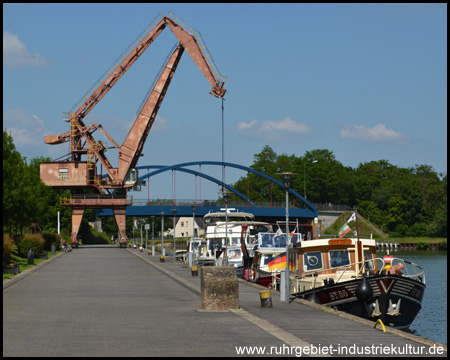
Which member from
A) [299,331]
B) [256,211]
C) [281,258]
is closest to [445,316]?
[281,258]

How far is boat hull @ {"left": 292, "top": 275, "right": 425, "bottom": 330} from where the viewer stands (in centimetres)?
2523

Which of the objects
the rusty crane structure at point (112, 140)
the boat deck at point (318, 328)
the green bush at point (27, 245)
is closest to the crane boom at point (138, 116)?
the rusty crane structure at point (112, 140)

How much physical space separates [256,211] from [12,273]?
87947 millimetres

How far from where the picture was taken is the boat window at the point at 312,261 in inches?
1212

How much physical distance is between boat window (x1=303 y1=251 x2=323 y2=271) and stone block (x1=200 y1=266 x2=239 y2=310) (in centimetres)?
950

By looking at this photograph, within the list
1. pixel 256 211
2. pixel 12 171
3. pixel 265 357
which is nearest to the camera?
pixel 265 357

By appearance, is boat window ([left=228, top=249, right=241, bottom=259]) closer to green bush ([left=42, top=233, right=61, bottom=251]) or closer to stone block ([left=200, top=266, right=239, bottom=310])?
green bush ([left=42, top=233, right=61, bottom=251])

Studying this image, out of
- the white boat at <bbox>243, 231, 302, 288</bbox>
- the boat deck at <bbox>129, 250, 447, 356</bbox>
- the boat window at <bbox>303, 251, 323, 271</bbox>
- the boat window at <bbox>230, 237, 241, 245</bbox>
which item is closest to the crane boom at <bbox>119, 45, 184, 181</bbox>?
Answer: the boat window at <bbox>230, 237, 241, 245</bbox>

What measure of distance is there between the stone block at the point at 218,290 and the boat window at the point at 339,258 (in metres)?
9.98

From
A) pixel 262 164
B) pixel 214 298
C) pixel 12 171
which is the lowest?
pixel 214 298

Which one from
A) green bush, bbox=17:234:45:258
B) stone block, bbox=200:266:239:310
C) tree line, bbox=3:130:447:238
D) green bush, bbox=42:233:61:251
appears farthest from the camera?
tree line, bbox=3:130:447:238

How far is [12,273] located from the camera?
124 feet

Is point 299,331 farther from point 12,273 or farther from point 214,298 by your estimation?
point 12,273

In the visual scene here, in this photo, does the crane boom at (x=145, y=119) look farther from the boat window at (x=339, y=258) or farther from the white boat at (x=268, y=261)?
the boat window at (x=339, y=258)
